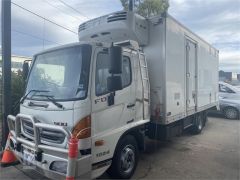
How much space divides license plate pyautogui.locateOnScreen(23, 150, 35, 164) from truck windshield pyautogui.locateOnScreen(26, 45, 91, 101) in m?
0.92

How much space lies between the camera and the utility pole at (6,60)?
626 cm

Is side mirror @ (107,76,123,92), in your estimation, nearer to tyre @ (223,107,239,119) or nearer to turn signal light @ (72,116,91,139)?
turn signal light @ (72,116,91,139)

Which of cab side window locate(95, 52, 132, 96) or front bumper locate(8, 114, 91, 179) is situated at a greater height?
cab side window locate(95, 52, 132, 96)

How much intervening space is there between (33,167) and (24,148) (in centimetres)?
43

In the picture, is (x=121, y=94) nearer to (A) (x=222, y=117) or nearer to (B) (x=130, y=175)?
(B) (x=130, y=175)

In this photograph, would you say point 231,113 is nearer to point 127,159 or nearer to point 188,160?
point 188,160

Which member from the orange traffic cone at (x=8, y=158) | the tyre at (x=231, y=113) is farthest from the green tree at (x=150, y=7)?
the orange traffic cone at (x=8, y=158)

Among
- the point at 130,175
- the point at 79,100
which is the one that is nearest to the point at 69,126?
the point at 79,100

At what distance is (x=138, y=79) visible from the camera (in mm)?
5078

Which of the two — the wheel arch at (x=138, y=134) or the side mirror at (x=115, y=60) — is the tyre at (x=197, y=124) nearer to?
the wheel arch at (x=138, y=134)

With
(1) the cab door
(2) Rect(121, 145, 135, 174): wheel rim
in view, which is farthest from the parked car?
(1) the cab door

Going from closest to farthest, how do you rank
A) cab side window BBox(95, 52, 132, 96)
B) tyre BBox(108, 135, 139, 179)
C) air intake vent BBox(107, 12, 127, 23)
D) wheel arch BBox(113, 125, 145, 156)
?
A: cab side window BBox(95, 52, 132, 96) < tyre BBox(108, 135, 139, 179) < wheel arch BBox(113, 125, 145, 156) < air intake vent BBox(107, 12, 127, 23)

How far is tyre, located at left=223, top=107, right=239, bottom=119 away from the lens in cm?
1326

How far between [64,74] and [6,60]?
3.02 m
